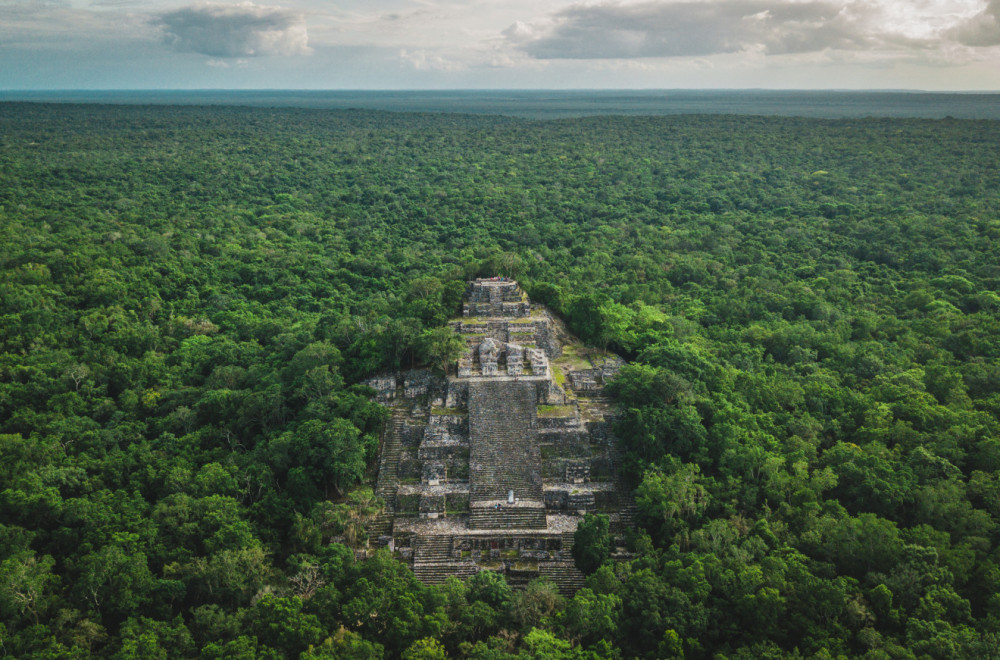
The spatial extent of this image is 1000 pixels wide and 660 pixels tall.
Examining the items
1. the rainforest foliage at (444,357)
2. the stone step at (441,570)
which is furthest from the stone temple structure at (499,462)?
the rainforest foliage at (444,357)

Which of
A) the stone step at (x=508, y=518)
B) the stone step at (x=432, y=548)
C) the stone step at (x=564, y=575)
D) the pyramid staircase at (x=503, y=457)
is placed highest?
the pyramid staircase at (x=503, y=457)

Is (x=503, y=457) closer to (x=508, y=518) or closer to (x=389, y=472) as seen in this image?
(x=508, y=518)

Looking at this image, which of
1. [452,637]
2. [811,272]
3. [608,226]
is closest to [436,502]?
[452,637]

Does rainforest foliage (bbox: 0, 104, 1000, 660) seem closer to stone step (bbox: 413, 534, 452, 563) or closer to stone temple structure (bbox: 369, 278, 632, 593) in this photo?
stone temple structure (bbox: 369, 278, 632, 593)

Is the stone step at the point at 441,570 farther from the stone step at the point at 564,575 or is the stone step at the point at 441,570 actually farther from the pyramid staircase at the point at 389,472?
the stone step at the point at 564,575

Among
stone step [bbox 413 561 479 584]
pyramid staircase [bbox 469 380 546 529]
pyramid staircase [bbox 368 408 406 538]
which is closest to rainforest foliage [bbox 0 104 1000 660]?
pyramid staircase [bbox 368 408 406 538]

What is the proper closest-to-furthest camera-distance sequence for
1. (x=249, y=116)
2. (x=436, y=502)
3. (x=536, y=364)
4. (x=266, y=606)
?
(x=266, y=606) → (x=436, y=502) → (x=536, y=364) → (x=249, y=116)

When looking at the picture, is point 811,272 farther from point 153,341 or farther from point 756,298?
point 153,341
